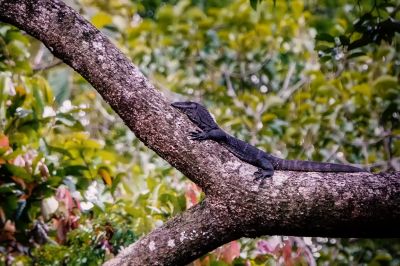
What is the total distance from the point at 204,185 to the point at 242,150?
39.8 inches

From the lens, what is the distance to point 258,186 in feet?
7.34

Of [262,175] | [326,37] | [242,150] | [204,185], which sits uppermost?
[326,37]

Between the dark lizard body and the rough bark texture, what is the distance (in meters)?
0.24

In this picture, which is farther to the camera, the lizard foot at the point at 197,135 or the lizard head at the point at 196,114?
the lizard head at the point at 196,114

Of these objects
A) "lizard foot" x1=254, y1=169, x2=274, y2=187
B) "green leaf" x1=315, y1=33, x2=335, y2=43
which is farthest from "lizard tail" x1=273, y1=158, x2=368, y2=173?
"green leaf" x1=315, y1=33, x2=335, y2=43

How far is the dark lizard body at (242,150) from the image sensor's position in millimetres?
2725

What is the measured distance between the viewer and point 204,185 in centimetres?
235

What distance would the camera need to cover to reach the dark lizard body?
2.72 meters

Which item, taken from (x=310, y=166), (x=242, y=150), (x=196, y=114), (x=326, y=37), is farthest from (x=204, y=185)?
(x=326, y=37)

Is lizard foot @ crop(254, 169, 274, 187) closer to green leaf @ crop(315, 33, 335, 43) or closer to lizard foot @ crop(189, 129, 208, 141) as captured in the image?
lizard foot @ crop(189, 129, 208, 141)

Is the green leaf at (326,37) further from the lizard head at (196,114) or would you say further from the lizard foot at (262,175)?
the lizard foot at (262,175)

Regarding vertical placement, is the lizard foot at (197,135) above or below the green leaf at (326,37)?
below

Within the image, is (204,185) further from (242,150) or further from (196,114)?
(242,150)

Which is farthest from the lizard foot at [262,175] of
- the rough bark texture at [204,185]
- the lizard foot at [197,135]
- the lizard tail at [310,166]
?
the lizard tail at [310,166]
